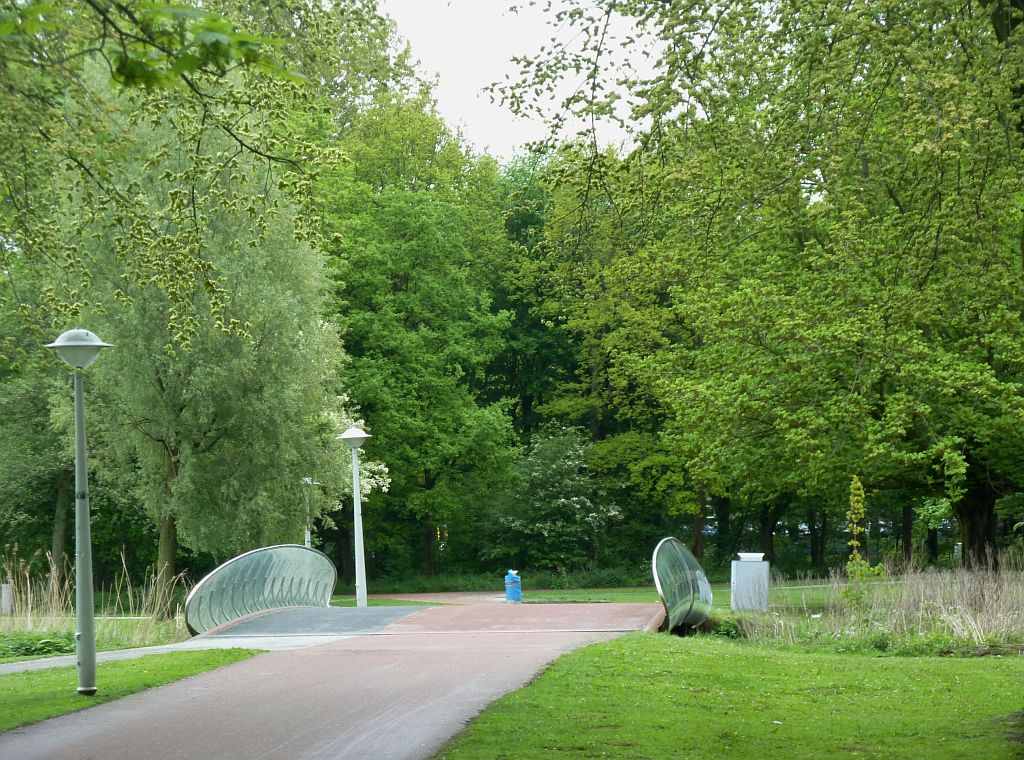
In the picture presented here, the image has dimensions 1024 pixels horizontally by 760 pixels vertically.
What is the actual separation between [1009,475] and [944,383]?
520 centimetres

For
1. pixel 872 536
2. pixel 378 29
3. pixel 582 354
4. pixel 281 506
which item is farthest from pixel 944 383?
pixel 872 536

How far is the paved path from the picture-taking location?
8.53 metres

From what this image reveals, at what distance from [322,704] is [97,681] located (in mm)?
2976

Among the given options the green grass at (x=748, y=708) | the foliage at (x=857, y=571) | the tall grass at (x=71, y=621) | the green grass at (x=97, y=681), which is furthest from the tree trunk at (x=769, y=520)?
the green grass at (x=97, y=681)

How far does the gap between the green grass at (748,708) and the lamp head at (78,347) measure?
201 inches

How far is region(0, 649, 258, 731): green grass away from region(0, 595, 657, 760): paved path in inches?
8.5

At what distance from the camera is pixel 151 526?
38.0 metres

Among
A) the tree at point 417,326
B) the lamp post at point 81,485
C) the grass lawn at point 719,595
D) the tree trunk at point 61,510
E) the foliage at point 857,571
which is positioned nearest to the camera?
the lamp post at point 81,485

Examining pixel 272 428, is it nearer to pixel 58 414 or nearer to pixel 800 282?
pixel 58 414

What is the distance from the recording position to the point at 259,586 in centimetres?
2114

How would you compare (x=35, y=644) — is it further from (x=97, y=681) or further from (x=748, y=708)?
(x=748, y=708)

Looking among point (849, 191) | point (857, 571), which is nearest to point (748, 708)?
point (849, 191)

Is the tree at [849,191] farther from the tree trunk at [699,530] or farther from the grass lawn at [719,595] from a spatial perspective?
the tree trunk at [699,530]

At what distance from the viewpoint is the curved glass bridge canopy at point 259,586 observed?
1860 centimetres
